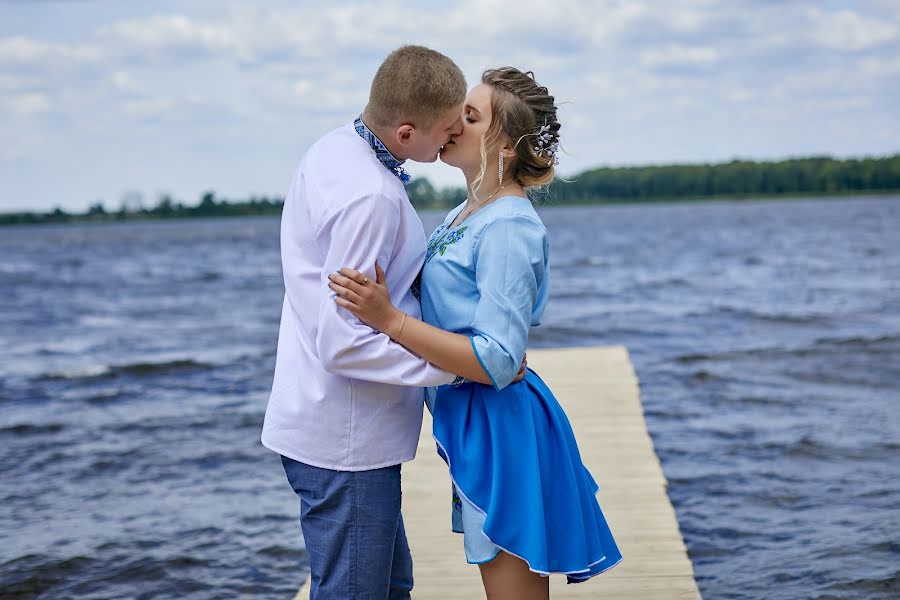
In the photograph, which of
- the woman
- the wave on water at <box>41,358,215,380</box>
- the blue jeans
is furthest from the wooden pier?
the wave on water at <box>41,358,215,380</box>

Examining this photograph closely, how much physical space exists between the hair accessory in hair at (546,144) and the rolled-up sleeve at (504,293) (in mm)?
248

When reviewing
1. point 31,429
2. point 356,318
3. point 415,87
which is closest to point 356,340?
point 356,318

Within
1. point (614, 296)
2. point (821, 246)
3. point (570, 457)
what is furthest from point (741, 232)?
point (570, 457)

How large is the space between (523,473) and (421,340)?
44 centimetres

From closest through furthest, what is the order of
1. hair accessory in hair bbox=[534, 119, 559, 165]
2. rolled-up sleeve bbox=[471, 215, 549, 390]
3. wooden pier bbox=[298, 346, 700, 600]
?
1. rolled-up sleeve bbox=[471, 215, 549, 390]
2. hair accessory in hair bbox=[534, 119, 559, 165]
3. wooden pier bbox=[298, 346, 700, 600]

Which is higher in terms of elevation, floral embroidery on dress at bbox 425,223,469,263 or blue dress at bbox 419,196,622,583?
floral embroidery on dress at bbox 425,223,469,263

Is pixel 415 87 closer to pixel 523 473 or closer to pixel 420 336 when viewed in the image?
pixel 420 336

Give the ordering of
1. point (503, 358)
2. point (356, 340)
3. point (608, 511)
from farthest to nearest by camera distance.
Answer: point (608, 511), point (503, 358), point (356, 340)

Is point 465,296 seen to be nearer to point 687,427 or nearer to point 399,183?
point 399,183

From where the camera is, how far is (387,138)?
2.24m

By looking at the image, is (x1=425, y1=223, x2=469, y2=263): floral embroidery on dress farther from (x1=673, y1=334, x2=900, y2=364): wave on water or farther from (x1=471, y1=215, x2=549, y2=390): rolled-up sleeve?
(x1=673, y1=334, x2=900, y2=364): wave on water

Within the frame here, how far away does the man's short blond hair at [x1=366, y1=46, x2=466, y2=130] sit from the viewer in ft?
7.04

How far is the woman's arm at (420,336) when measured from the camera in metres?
2.14

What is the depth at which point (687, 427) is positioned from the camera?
25.8ft
